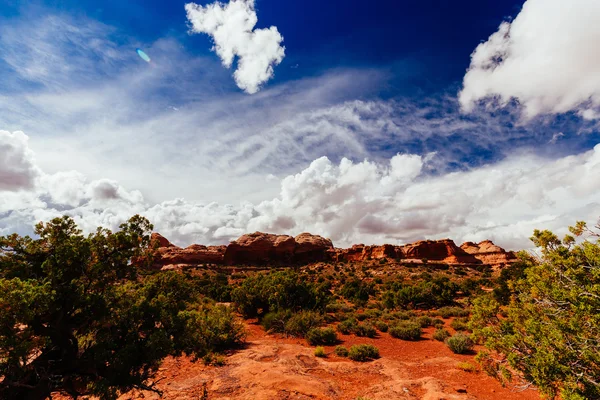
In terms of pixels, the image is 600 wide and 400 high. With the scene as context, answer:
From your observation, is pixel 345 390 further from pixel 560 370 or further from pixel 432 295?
pixel 432 295

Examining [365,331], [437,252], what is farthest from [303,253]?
[365,331]

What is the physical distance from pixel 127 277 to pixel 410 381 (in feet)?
32.7

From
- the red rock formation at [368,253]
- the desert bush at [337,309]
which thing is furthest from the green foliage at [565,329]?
the red rock formation at [368,253]

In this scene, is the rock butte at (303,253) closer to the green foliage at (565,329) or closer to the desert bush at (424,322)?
the desert bush at (424,322)

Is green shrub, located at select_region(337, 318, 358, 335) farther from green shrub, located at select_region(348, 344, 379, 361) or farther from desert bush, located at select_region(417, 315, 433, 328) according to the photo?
desert bush, located at select_region(417, 315, 433, 328)

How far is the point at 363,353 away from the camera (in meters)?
13.3

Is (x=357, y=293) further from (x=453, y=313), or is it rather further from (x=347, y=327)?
(x=347, y=327)

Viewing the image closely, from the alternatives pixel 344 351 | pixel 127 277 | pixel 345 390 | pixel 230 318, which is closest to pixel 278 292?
pixel 230 318

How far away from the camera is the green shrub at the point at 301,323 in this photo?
17531mm

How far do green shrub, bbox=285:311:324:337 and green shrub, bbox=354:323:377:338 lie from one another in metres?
2.54

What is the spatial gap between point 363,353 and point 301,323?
5449 mm

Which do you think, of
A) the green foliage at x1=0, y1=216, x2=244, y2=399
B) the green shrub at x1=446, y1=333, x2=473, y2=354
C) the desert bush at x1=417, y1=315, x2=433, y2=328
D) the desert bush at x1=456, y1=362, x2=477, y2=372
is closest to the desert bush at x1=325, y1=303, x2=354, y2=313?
the desert bush at x1=417, y1=315, x2=433, y2=328

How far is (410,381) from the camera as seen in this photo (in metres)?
10.2

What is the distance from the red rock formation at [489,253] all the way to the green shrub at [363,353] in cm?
8286
